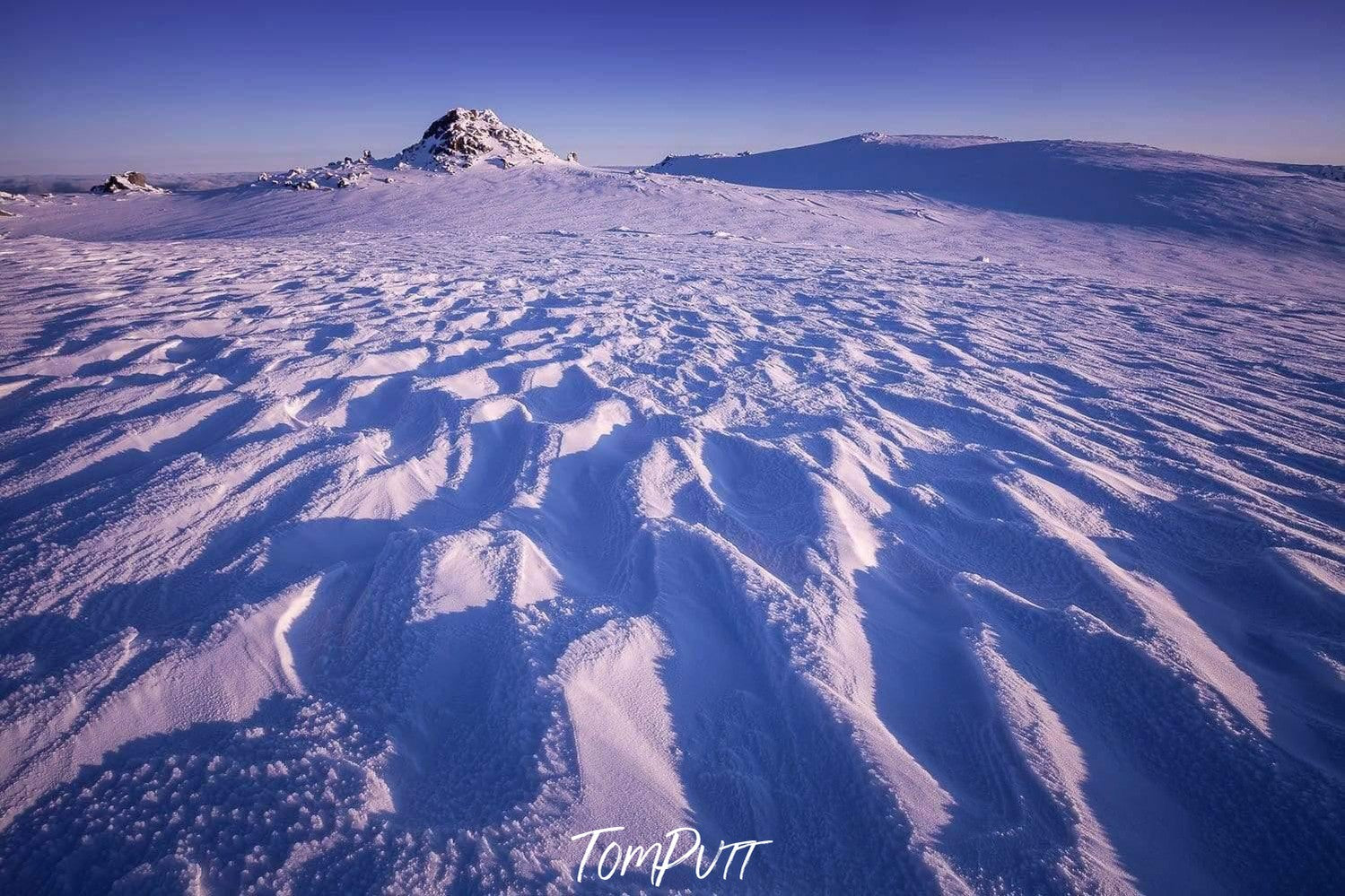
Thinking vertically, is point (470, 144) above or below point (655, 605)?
above

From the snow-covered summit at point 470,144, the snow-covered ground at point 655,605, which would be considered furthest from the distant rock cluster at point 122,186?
the snow-covered ground at point 655,605

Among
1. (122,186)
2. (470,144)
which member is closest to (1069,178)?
(470,144)

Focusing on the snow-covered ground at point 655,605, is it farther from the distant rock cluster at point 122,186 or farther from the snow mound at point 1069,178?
the distant rock cluster at point 122,186

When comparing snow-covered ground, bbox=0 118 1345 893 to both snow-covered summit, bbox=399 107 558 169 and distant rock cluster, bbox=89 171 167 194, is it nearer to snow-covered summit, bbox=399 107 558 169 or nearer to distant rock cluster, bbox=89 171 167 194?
snow-covered summit, bbox=399 107 558 169

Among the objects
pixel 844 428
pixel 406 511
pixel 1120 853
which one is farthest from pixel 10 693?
pixel 844 428

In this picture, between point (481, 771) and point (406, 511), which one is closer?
point (481, 771)

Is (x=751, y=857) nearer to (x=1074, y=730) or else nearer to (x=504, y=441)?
(x=1074, y=730)

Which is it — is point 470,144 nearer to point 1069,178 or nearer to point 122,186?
point 122,186
